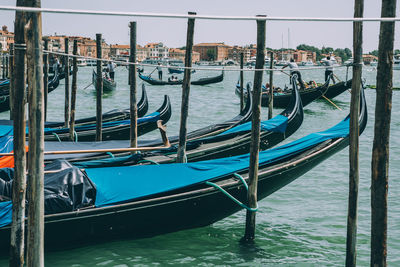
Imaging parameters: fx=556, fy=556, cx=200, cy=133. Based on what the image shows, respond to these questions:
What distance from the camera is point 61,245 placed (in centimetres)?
492

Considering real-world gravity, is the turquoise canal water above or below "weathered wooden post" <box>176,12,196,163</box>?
below

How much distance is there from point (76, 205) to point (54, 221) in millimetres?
A: 232

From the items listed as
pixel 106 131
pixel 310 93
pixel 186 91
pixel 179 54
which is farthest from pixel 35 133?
pixel 179 54

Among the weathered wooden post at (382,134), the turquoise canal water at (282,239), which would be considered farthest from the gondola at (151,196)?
the weathered wooden post at (382,134)

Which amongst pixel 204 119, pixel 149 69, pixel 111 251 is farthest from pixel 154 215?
pixel 149 69

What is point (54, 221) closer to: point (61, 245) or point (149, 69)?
point (61, 245)

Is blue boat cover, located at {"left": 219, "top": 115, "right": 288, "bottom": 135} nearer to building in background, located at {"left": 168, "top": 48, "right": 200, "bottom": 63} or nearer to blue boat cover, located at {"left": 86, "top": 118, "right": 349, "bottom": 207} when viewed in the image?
blue boat cover, located at {"left": 86, "top": 118, "right": 349, "bottom": 207}

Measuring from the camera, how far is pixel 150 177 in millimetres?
5254

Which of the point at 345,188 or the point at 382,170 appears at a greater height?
the point at 382,170

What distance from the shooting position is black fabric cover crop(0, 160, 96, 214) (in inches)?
184

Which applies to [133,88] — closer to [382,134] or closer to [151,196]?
[151,196]

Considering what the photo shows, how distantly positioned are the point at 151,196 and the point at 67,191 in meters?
0.78

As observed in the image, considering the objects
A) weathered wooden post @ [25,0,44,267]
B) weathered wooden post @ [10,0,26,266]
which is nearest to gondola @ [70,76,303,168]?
weathered wooden post @ [10,0,26,266]

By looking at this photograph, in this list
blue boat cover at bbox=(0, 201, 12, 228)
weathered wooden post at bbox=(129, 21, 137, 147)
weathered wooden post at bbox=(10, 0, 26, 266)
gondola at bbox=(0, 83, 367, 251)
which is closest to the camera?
weathered wooden post at bbox=(10, 0, 26, 266)
